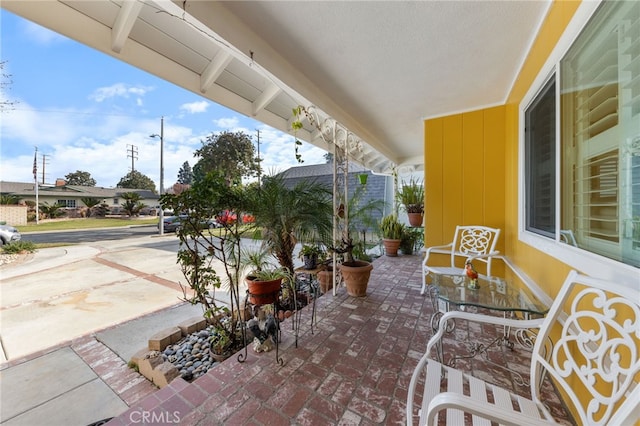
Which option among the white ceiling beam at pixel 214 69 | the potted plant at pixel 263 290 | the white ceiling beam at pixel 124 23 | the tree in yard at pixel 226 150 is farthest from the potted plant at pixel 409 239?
the tree in yard at pixel 226 150

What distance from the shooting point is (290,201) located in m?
3.04

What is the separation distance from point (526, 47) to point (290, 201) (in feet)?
8.93

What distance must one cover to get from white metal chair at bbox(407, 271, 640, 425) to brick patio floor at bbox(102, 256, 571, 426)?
18.2 inches

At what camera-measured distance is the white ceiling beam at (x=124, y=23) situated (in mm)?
1484

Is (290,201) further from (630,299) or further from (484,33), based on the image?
(630,299)

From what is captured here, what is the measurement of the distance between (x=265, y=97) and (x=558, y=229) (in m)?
2.92

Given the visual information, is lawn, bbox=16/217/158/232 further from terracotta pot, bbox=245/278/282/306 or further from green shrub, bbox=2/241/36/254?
terracotta pot, bbox=245/278/282/306

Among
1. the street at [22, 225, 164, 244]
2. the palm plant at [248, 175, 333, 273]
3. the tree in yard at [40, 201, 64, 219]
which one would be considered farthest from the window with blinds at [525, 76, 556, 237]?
the tree in yard at [40, 201, 64, 219]

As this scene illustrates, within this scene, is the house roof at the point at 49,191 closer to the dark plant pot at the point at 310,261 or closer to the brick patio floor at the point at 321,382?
the dark plant pot at the point at 310,261

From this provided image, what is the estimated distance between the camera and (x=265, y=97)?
274 centimetres

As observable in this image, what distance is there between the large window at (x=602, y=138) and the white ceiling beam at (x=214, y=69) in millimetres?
2411

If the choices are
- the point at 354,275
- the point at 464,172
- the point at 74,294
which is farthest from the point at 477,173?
the point at 74,294

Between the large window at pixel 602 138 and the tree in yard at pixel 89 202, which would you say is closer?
the large window at pixel 602 138

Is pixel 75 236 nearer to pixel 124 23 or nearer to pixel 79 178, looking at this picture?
pixel 124 23
